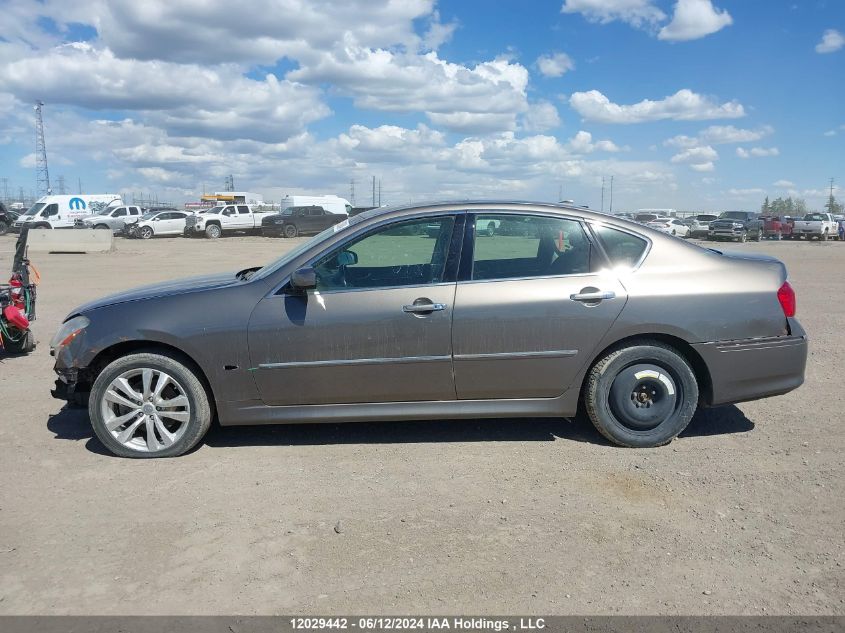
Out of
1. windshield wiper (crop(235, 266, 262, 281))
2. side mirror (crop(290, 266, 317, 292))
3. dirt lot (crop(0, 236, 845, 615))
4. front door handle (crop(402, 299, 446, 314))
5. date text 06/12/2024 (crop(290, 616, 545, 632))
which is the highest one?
side mirror (crop(290, 266, 317, 292))

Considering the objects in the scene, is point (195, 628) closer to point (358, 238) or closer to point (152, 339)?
point (152, 339)

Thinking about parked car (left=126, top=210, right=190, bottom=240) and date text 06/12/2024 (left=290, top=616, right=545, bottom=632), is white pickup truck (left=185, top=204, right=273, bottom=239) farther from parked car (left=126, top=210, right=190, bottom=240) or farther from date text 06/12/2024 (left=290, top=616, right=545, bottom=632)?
date text 06/12/2024 (left=290, top=616, right=545, bottom=632)

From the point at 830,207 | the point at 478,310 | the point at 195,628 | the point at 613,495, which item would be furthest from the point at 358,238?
the point at 830,207

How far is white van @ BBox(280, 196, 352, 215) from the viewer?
138 feet

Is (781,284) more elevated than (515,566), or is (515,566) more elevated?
(781,284)

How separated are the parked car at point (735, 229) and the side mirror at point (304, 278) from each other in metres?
39.4

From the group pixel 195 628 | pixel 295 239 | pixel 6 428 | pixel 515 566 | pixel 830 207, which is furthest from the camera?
pixel 830 207

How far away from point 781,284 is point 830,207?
123796mm

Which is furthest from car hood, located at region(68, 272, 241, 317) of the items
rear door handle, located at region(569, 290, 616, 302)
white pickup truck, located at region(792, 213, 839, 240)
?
white pickup truck, located at region(792, 213, 839, 240)

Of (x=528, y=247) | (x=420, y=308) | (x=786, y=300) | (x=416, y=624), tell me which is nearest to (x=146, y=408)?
(x=420, y=308)

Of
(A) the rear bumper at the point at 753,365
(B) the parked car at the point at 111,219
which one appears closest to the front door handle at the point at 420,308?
(A) the rear bumper at the point at 753,365

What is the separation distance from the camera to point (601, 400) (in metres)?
4.61

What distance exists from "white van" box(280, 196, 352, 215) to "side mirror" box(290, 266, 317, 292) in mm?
37460

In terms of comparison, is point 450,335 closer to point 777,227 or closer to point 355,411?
point 355,411
